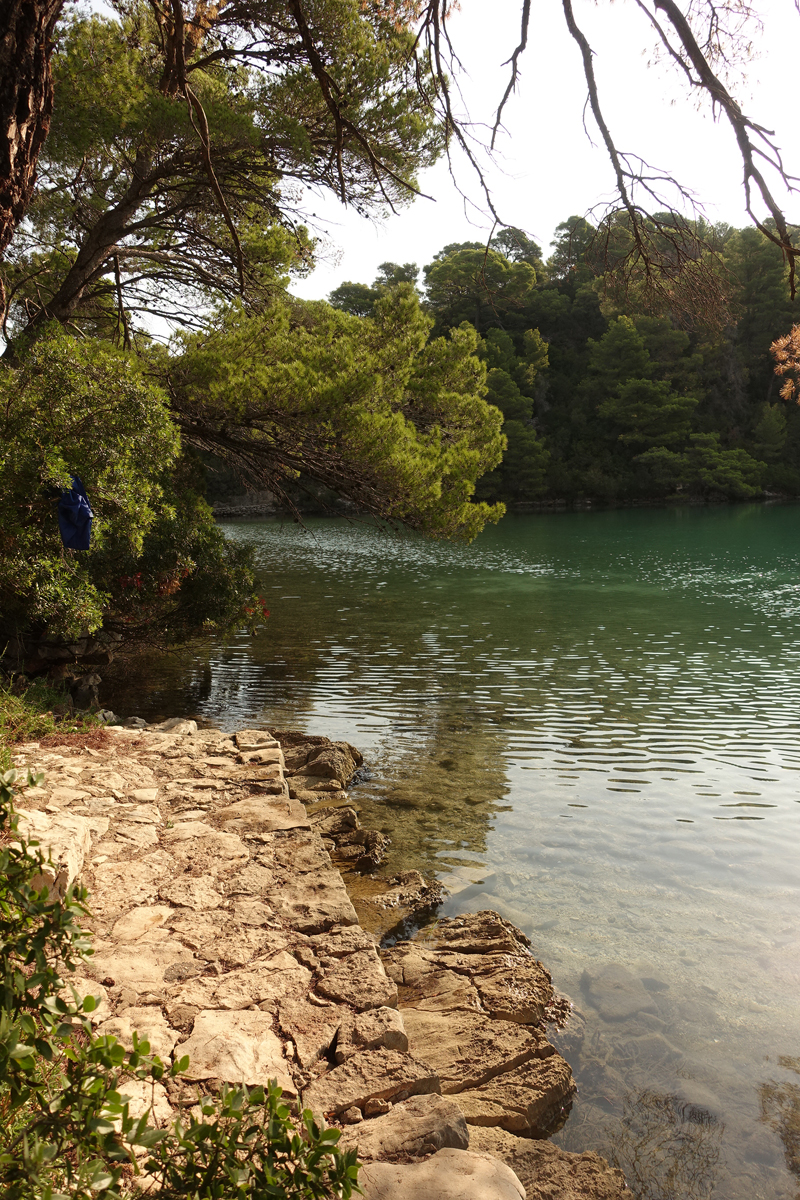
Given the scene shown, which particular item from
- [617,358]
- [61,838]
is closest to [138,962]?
[61,838]

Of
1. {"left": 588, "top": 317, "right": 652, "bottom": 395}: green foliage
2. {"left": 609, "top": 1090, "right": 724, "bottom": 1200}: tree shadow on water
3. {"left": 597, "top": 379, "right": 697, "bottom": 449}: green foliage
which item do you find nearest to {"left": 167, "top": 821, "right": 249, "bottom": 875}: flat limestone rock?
{"left": 609, "top": 1090, "right": 724, "bottom": 1200}: tree shadow on water

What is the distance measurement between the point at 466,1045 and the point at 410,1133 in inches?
44.2

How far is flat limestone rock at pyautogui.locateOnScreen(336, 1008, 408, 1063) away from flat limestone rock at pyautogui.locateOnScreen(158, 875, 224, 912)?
41.8 inches

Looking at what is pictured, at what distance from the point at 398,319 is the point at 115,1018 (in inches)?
410

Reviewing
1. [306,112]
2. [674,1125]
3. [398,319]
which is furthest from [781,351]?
[674,1125]

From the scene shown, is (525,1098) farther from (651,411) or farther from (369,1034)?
(651,411)

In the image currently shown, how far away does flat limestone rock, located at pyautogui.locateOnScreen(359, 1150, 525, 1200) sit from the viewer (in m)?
2.17

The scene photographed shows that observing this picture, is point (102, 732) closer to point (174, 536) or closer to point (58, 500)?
point (58, 500)

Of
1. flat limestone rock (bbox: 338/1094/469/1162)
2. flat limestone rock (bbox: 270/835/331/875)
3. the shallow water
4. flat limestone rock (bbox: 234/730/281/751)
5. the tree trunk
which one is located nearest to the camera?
the tree trunk

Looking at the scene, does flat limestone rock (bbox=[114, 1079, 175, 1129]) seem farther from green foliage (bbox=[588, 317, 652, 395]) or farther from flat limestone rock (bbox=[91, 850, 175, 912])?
green foliage (bbox=[588, 317, 652, 395])

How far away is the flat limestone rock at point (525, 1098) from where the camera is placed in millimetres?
3098

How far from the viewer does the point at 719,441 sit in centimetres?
5234

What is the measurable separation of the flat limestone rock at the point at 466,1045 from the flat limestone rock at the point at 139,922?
132 centimetres

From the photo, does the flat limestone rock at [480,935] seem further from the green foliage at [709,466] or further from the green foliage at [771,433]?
the green foliage at [771,433]
